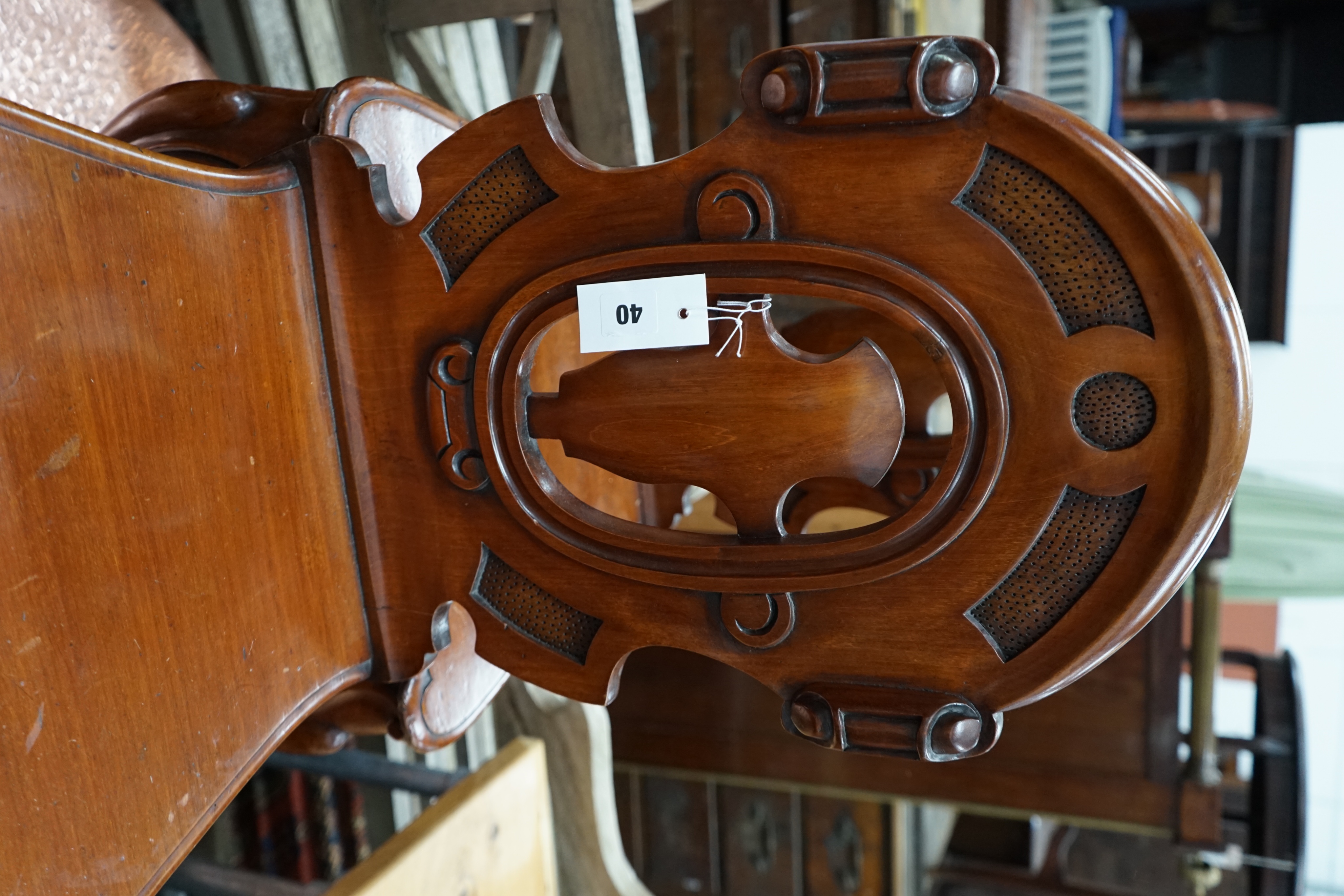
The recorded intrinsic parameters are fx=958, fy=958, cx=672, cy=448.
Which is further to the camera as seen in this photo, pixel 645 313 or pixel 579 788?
pixel 579 788

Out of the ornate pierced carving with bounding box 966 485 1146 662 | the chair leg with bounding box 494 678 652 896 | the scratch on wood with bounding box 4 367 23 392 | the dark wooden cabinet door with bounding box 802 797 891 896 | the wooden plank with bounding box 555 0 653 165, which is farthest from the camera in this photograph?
the dark wooden cabinet door with bounding box 802 797 891 896

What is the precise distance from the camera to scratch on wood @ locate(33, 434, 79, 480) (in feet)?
1.95

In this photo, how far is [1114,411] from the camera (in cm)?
65

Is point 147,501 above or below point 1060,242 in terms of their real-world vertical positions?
below

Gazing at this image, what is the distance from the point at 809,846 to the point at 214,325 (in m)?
2.03

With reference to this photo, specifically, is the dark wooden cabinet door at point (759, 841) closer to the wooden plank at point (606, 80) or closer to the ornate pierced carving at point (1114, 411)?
the wooden plank at point (606, 80)

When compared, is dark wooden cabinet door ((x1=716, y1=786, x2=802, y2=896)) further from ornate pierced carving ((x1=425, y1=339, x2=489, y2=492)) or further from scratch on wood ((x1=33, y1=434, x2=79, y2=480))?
scratch on wood ((x1=33, y1=434, x2=79, y2=480))

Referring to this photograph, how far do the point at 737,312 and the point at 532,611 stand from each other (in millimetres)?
326

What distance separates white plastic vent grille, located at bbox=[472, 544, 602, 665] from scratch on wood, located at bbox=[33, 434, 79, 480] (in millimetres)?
326

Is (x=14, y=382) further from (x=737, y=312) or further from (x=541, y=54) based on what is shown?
(x=541, y=54)

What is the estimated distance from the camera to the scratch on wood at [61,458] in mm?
594

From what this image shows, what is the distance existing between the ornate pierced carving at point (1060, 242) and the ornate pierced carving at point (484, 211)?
329 mm

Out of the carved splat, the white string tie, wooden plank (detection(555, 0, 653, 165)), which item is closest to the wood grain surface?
the carved splat

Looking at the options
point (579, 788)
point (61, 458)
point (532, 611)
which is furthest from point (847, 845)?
point (61, 458)
